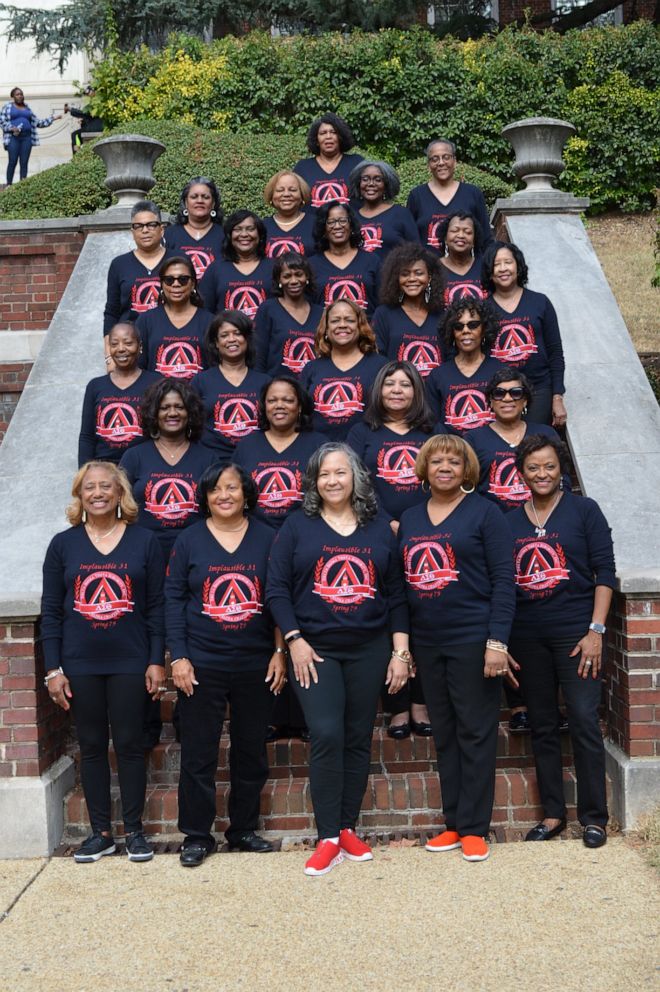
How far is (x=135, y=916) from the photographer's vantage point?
12.6 ft

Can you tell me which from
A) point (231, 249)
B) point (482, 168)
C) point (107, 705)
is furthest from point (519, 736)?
A: point (482, 168)

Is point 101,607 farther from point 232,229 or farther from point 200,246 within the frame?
point 200,246

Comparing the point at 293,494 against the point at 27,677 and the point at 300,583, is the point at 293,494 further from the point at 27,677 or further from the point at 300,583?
the point at 27,677

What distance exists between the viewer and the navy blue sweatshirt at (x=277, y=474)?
4.86 metres

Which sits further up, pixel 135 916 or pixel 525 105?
A: pixel 525 105

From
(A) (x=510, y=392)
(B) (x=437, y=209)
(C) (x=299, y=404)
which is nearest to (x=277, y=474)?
(C) (x=299, y=404)

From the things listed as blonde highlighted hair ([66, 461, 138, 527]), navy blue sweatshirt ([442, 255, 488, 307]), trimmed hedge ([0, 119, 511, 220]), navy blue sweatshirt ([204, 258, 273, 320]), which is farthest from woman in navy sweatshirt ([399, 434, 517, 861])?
trimmed hedge ([0, 119, 511, 220])

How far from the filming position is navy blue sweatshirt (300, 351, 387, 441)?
17.3ft

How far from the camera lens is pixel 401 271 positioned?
568cm

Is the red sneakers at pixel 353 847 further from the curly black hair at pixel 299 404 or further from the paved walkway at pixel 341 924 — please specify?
the curly black hair at pixel 299 404

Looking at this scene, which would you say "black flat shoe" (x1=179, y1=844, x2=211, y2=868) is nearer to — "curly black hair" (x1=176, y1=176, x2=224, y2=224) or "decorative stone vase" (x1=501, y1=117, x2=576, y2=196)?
"curly black hair" (x1=176, y1=176, x2=224, y2=224)

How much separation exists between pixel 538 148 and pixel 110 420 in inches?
163

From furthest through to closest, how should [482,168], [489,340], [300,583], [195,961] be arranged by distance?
[482,168] → [489,340] → [300,583] → [195,961]

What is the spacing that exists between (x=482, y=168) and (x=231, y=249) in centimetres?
921
